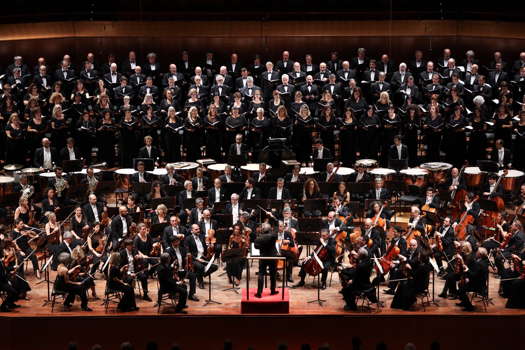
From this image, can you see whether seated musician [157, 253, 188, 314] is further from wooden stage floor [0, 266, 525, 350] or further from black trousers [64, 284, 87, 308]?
black trousers [64, 284, 87, 308]

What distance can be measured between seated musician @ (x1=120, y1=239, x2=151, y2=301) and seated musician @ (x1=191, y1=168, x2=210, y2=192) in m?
2.15

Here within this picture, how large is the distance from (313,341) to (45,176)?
217 inches

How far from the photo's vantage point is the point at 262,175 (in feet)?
44.4

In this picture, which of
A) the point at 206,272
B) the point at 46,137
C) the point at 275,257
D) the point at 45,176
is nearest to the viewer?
the point at 275,257

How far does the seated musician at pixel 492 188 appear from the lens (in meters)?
13.1

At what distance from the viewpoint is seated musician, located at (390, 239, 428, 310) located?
1097 cm

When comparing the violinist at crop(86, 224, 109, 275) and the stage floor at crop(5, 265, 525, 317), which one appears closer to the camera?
the stage floor at crop(5, 265, 525, 317)

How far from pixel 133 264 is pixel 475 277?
4315mm

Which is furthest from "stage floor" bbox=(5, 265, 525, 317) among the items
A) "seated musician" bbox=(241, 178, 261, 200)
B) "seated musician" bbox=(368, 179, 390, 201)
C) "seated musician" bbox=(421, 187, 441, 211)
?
"seated musician" bbox=(368, 179, 390, 201)

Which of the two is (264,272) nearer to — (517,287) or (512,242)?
(517,287)
